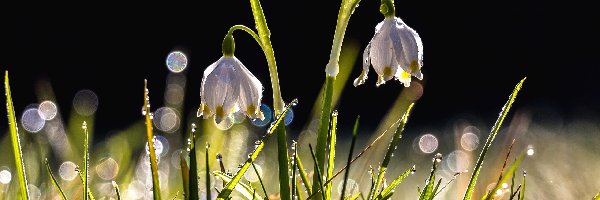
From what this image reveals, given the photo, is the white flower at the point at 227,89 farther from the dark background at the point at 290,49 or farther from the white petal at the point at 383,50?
the dark background at the point at 290,49

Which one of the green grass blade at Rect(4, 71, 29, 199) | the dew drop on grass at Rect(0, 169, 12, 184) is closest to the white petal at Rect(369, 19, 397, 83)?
the green grass blade at Rect(4, 71, 29, 199)

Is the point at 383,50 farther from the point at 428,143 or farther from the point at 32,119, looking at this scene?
the point at 32,119

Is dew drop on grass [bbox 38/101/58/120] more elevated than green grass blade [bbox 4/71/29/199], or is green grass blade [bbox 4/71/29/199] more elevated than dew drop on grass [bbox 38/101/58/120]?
dew drop on grass [bbox 38/101/58/120]

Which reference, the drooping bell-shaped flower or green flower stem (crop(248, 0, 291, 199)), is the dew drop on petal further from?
green flower stem (crop(248, 0, 291, 199))

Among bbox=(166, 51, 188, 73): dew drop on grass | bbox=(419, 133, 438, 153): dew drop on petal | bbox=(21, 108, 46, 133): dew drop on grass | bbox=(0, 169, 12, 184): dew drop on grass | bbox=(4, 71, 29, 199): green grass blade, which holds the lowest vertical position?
bbox=(4, 71, 29, 199): green grass blade

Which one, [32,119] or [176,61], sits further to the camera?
[176,61]

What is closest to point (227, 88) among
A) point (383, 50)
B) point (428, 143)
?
point (383, 50)
